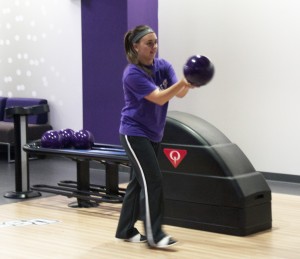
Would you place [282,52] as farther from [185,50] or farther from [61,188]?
[61,188]

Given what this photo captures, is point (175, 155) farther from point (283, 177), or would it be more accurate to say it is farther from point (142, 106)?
point (283, 177)

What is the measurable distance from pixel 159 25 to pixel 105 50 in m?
0.74

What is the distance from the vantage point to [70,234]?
15.2ft

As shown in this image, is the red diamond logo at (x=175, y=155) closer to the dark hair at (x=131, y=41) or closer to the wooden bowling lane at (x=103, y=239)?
the wooden bowling lane at (x=103, y=239)

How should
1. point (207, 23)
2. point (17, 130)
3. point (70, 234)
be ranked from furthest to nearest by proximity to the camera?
1. point (207, 23)
2. point (17, 130)
3. point (70, 234)

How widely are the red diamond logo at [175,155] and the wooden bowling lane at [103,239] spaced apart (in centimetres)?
49

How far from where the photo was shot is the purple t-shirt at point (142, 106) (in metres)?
3.96

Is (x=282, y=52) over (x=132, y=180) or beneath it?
over

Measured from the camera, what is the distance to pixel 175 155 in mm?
4816

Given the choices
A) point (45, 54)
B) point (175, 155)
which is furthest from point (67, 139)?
point (45, 54)

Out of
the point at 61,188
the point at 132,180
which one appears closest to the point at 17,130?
the point at 61,188

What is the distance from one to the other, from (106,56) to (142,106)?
374 cm

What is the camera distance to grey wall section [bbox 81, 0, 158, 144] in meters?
7.46

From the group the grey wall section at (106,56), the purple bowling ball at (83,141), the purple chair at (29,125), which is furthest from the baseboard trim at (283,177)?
the purple chair at (29,125)
